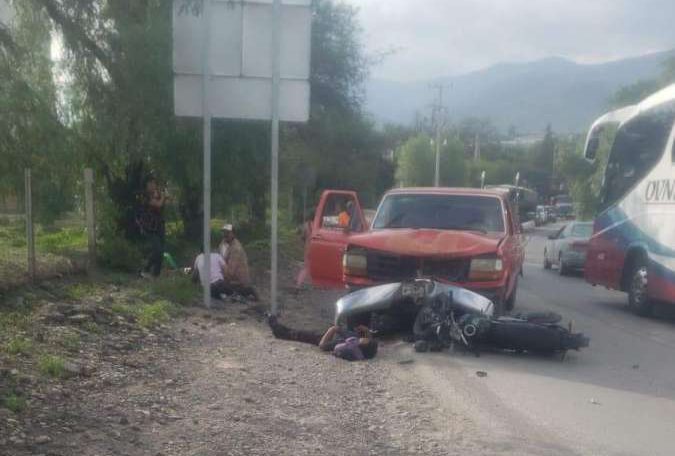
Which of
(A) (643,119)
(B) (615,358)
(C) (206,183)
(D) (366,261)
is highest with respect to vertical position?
(A) (643,119)

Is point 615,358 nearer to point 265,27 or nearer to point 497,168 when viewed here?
point 265,27

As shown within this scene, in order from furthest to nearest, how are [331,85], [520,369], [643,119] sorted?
[331,85]
[643,119]
[520,369]

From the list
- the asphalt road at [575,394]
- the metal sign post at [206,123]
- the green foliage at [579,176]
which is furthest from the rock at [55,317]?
the green foliage at [579,176]

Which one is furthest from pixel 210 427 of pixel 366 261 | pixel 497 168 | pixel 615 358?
pixel 497 168

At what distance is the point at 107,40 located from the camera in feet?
38.7

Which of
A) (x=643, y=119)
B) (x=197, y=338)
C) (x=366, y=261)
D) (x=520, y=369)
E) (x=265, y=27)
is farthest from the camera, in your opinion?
(x=643, y=119)

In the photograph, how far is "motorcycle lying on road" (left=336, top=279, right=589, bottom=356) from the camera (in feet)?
30.7

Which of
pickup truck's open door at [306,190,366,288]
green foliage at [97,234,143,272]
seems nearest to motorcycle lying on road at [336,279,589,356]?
pickup truck's open door at [306,190,366,288]

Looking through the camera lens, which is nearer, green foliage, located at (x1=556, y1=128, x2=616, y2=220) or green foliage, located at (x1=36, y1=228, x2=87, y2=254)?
green foliage, located at (x1=36, y1=228, x2=87, y2=254)

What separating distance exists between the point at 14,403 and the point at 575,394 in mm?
4833

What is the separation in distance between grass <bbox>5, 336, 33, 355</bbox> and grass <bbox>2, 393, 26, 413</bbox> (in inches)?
54.3

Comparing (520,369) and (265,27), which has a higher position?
(265,27)

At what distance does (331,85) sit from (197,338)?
65.3ft

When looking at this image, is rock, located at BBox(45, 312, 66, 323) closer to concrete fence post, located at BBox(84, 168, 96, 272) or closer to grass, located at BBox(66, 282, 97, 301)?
grass, located at BBox(66, 282, 97, 301)
